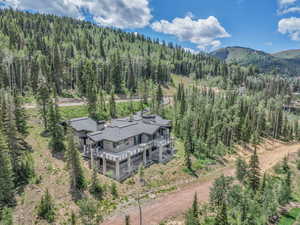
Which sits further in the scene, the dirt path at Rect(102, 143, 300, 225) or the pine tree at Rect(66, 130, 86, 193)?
the pine tree at Rect(66, 130, 86, 193)

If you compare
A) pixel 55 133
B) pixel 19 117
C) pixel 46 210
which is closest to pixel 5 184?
pixel 46 210

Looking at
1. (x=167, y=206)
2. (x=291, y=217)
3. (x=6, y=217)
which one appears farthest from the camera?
(x=291, y=217)

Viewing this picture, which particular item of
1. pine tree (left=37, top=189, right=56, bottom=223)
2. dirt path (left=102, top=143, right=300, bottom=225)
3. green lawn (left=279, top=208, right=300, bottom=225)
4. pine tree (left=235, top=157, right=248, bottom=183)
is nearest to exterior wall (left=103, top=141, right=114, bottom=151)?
dirt path (left=102, top=143, right=300, bottom=225)

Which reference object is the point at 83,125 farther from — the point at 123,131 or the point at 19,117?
the point at 19,117

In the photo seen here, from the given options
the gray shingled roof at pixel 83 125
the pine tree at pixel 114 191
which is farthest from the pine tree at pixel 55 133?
the pine tree at pixel 114 191

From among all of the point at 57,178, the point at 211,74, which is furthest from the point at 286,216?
Answer: the point at 211,74

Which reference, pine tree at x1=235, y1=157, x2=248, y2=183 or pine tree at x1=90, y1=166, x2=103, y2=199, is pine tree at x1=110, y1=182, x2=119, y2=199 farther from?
pine tree at x1=235, y1=157, x2=248, y2=183

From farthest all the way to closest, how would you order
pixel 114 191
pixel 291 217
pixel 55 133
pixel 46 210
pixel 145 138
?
pixel 145 138 → pixel 55 133 → pixel 291 217 → pixel 114 191 → pixel 46 210
